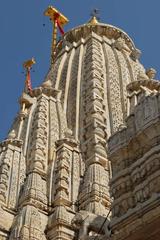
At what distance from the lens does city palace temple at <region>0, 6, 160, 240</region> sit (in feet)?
30.4

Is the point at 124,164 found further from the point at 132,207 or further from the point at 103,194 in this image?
the point at 103,194

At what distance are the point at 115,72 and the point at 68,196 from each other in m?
12.5

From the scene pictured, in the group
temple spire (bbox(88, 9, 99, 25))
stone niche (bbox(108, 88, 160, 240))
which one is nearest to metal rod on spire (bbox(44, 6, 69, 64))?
temple spire (bbox(88, 9, 99, 25))

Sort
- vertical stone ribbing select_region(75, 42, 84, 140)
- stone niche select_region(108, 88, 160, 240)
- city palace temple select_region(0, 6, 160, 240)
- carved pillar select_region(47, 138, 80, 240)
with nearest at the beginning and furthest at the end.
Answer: stone niche select_region(108, 88, 160, 240) → city palace temple select_region(0, 6, 160, 240) → carved pillar select_region(47, 138, 80, 240) → vertical stone ribbing select_region(75, 42, 84, 140)

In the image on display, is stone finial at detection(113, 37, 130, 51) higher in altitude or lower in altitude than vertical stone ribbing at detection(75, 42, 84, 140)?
higher

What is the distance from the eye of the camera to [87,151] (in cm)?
2109

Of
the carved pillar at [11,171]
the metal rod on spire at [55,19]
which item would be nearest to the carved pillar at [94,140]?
the carved pillar at [11,171]

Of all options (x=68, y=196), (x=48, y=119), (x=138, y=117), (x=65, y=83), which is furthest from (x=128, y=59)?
(x=138, y=117)

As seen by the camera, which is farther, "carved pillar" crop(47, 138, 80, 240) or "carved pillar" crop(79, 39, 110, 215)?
"carved pillar" crop(79, 39, 110, 215)

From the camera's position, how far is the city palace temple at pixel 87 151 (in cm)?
927

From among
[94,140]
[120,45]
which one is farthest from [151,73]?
[94,140]

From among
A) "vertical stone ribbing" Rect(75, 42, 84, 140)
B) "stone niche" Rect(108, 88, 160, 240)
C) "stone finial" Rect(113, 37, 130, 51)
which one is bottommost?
"stone niche" Rect(108, 88, 160, 240)

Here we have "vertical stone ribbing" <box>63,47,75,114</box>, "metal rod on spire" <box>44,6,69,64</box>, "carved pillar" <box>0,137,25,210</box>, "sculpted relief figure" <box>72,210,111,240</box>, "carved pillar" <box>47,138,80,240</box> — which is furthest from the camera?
"metal rod on spire" <box>44,6,69,64</box>

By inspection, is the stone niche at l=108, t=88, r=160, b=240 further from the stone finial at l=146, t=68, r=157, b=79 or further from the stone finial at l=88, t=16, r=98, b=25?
the stone finial at l=88, t=16, r=98, b=25
